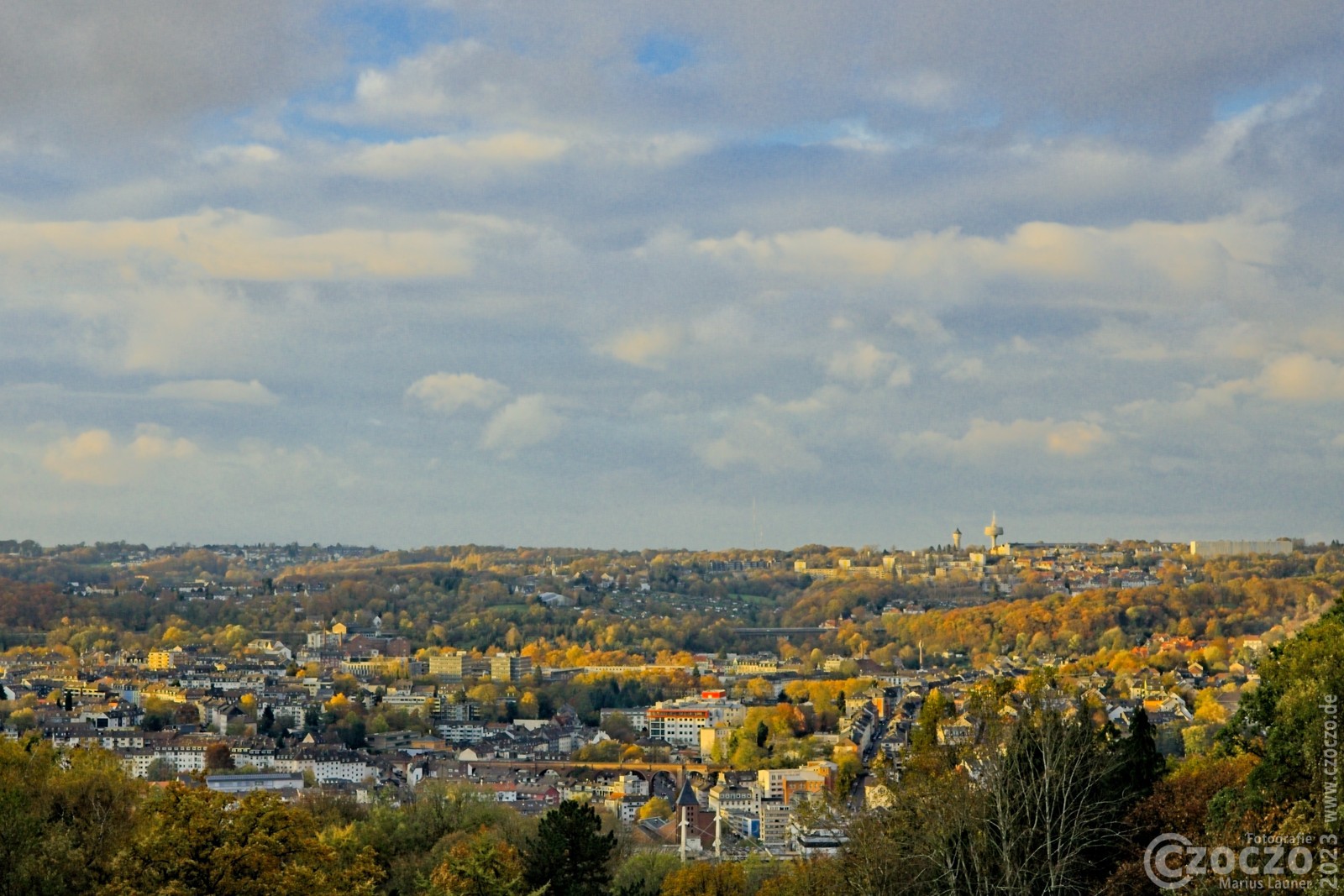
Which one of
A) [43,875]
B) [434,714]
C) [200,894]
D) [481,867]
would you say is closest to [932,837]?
[481,867]

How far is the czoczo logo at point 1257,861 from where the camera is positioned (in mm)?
21016

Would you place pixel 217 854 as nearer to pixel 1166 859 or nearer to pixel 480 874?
pixel 480 874

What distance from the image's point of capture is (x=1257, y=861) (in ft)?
70.5

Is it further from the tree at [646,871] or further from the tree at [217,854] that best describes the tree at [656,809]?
the tree at [217,854]

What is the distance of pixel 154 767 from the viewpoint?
8038 centimetres

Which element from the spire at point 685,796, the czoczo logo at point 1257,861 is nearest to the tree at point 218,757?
the spire at point 685,796

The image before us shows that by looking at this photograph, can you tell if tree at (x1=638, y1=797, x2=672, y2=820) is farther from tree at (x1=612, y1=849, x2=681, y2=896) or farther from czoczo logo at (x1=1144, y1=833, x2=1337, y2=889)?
czoczo logo at (x1=1144, y1=833, x2=1337, y2=889)

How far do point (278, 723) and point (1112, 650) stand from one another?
56165 millimetres

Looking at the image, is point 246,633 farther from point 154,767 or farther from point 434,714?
point 154,767

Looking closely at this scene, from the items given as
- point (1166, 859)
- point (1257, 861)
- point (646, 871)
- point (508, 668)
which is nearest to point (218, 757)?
point (646, 871)

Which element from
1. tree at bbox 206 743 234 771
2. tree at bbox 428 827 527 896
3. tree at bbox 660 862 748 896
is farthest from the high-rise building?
tree at bbox 428 827 527 896

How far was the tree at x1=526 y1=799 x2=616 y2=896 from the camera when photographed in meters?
31.1

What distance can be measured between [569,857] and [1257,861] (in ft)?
41.6

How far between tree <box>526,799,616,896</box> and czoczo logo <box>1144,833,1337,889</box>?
1046 cm
